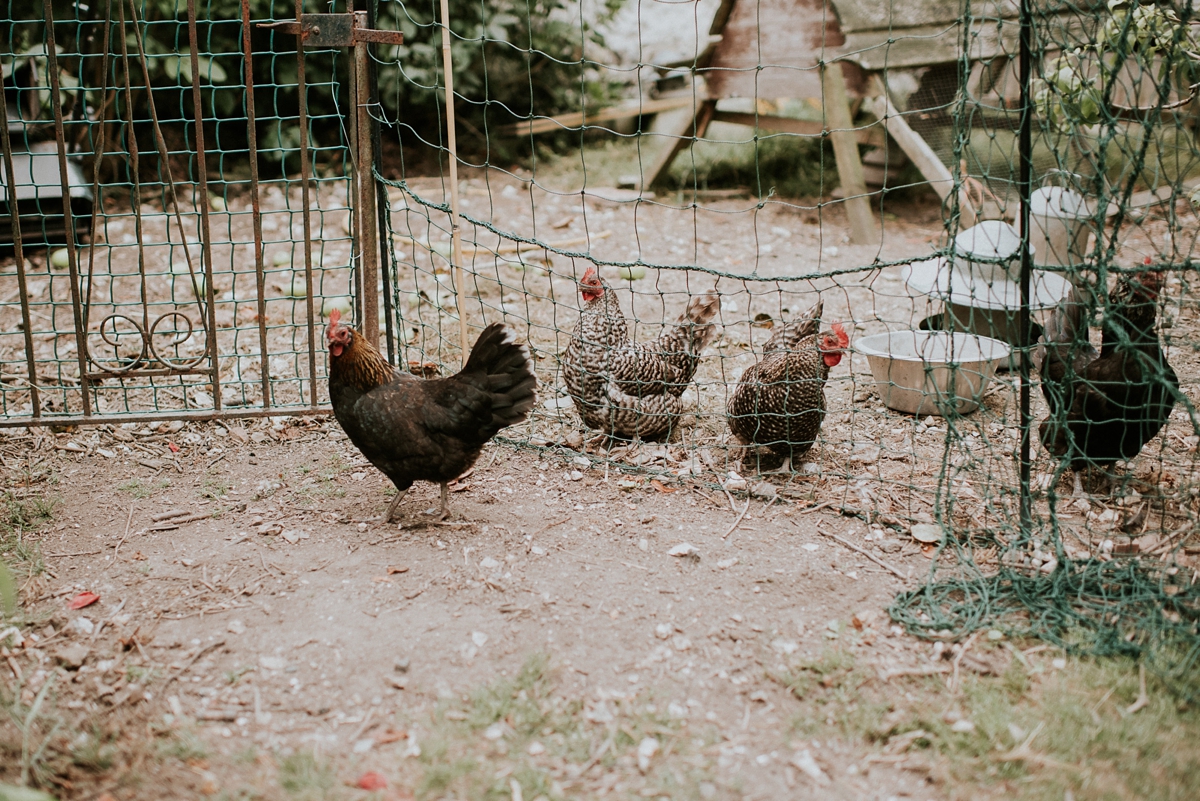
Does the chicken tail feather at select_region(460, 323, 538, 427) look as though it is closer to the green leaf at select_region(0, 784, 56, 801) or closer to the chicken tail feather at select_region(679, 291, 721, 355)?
the chicken tail feather at select_region(679, 291, 721, 355)

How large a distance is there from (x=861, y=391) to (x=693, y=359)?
1177 millimetres

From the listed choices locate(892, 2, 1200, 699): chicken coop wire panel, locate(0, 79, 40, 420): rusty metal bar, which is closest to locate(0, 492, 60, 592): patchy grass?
locate(0, 79, 40, 420): rusty metal bar

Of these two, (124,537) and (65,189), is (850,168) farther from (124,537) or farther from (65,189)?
(124,537)

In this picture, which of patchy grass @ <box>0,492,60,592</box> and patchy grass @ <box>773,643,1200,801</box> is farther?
patchy grass @ <box>0,492,60,592</box>

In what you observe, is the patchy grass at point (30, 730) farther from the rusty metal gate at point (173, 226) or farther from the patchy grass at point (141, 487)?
the rusty metal gate at point (173, 226)

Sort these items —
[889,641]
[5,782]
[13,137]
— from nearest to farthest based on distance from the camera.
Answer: [5,782], [889,641], [13,137]

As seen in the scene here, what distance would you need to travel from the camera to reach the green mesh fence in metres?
3.17

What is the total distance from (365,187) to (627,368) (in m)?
1.44

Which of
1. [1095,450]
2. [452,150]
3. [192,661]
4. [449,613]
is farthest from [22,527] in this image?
[1095,450]

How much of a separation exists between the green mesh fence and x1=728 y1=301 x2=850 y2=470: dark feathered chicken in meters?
0.09

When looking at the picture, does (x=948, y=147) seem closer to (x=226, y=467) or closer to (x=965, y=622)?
(x=965, y=622)

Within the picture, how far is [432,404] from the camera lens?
3.66m

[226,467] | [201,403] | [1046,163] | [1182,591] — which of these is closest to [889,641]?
[1182,591]

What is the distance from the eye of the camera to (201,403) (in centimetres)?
492
